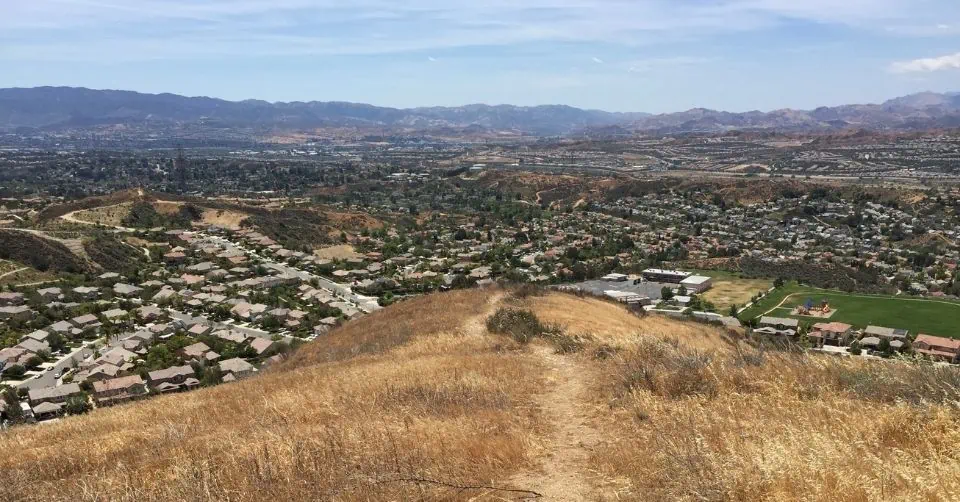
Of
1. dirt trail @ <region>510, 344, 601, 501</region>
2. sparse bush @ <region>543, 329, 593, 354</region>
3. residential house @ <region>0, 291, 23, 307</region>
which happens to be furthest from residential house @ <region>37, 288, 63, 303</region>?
dirt trail @ <region>510, 344, 601, 501</region>

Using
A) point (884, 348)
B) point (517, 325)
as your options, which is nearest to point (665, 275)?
point (884, 348)

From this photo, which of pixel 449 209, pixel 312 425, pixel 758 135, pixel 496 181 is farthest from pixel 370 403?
pixel 758 135

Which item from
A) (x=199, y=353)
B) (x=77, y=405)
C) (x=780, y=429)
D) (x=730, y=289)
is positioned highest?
(x=780, y=429)

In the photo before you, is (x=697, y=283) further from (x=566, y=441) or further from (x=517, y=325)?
(x=566, y=441)

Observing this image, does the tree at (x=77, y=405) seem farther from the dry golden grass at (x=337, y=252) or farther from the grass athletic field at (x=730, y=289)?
the dry golden grass at (x=337, y=252)

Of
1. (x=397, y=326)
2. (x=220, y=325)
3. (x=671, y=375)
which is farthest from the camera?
(x=220, y=325)

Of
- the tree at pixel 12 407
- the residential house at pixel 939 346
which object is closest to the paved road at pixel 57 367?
the tree at pixel 12 407

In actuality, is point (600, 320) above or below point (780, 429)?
below
